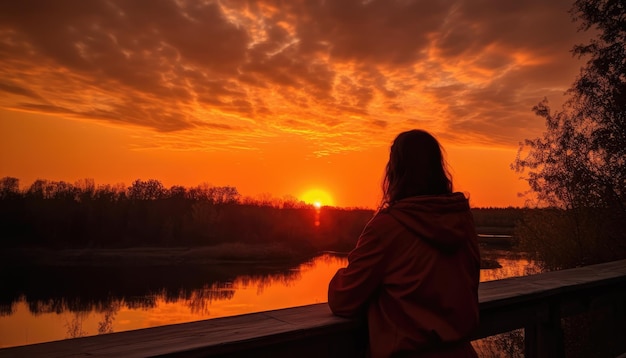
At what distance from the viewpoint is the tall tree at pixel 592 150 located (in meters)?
11.7

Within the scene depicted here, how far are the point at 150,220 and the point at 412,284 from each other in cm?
4919

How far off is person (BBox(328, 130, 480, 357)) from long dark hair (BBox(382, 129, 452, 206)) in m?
0.06

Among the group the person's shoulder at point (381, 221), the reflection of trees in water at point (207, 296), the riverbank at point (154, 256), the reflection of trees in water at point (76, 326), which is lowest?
the reflection of trees in water at point (76, 326)

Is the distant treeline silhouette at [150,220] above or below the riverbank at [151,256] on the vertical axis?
above

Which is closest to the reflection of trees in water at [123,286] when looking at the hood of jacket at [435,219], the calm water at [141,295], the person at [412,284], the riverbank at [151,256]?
the calm water at [141,295]

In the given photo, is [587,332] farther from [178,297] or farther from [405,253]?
[178,297]

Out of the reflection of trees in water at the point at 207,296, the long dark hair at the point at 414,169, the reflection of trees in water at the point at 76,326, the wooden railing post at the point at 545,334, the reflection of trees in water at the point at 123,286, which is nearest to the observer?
the long dark hair at the point at 414,169

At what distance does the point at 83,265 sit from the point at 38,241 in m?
6.61

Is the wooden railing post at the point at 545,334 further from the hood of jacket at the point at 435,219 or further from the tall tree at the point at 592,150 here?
the tall tree at the point at 592,150

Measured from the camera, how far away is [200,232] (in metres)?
46.5

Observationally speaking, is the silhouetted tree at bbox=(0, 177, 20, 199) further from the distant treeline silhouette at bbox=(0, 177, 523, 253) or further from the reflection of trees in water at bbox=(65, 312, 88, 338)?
the reflection of trees in water at bbox=(65, 312, 88, 338)

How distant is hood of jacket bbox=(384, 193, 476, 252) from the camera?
4.37 ft

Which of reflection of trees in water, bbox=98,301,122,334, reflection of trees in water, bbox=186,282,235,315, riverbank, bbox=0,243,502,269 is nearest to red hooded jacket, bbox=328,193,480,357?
reflection of trees in water, bbox=98,301,122,334

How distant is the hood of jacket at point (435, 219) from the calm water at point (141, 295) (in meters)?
17.8
